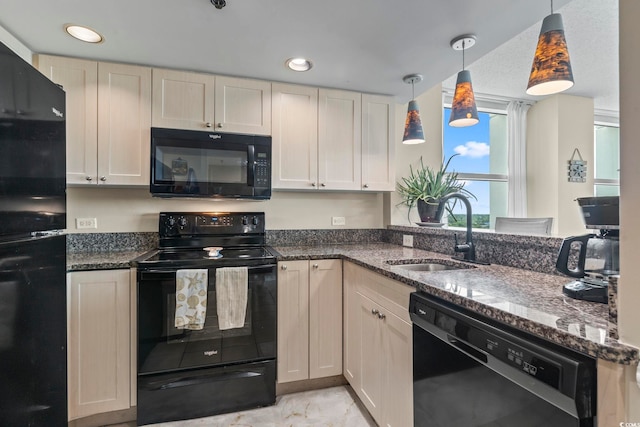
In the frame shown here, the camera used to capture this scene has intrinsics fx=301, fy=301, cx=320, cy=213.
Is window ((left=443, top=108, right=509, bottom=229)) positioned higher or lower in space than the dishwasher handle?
higher

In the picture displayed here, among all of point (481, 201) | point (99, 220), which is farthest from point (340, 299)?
point (481, 201)

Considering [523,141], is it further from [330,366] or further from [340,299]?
[330,366]

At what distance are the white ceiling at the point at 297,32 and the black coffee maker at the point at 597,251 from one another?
42.6 inches

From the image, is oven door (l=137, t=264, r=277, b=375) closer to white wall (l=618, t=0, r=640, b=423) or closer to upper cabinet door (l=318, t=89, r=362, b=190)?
upper cabinet door (l=318, t=89, r=362, b=190)

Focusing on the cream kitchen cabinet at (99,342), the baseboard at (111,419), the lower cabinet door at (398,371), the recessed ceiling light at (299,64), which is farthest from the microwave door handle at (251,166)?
the baseboard at (111,419)

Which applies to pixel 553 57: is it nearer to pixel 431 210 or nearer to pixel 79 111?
pixel 431 210

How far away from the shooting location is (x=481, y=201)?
4020 millimetres

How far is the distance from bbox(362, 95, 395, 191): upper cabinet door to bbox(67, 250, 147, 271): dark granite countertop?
5.75 feet

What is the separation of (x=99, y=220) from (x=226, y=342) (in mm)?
1302

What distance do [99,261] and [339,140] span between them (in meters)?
1.81

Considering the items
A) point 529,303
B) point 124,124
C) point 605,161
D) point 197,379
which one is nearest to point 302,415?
point 197,379

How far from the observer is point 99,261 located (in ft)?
5.66

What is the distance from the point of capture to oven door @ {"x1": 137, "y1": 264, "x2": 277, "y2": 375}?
5.55 ft

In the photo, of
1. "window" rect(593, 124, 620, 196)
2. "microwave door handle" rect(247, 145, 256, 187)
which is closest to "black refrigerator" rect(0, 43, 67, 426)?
"microwave door handle" rect(247, 145, 256, 187)
